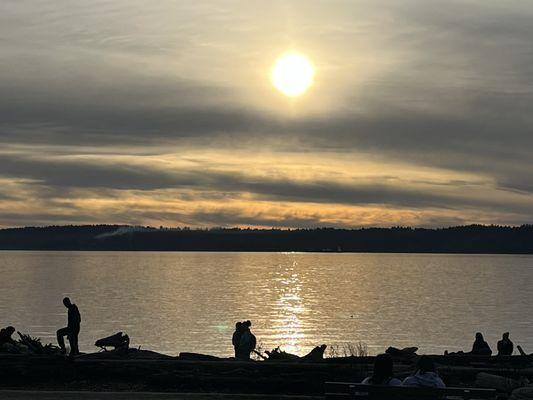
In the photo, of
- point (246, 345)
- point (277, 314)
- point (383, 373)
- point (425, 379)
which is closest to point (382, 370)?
point (383, 373)

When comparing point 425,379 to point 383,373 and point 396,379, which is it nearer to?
point 396,379

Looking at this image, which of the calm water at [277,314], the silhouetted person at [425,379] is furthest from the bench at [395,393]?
the calm water at [277,314]

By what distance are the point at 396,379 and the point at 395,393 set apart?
362 millimetres

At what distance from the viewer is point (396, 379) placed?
1645 centimetres

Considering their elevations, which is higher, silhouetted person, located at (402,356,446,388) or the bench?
silhouetted person, located at (402,356,446,388)

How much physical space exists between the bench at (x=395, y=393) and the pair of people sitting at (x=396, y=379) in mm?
181

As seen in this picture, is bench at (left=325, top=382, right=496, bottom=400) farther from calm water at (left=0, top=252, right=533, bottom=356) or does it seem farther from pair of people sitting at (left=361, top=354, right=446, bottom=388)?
calm water at (left=0, top=252, right=533, bottom=356)

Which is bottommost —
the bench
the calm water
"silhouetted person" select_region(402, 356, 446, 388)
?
the bench

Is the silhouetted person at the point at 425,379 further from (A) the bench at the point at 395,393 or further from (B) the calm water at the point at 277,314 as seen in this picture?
(B) the calm water at the point at 277,314

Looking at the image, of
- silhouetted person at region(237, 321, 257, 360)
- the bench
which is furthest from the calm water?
the bench

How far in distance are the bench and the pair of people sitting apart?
181 mm

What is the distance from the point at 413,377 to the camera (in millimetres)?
16797

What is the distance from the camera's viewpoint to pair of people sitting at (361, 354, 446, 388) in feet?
53.2

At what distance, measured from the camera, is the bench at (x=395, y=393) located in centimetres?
1616
